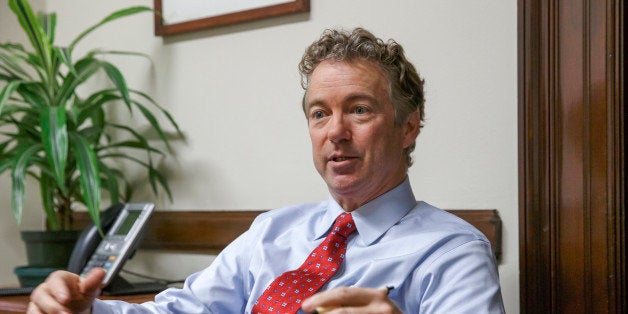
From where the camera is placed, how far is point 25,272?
90.5 inches

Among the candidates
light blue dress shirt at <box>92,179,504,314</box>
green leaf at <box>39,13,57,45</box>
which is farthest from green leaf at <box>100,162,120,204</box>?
light blue dress shirt at <box>92,179,504,314</box>

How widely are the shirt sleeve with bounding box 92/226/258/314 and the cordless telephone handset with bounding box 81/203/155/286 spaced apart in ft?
1.20

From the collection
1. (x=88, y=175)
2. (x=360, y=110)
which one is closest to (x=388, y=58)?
(x=360, y=110)

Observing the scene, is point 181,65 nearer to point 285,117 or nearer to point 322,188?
point 285,117

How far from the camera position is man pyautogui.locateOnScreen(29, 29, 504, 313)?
1.44m

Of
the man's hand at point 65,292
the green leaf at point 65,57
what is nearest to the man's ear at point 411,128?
the man's hand at point 65,292

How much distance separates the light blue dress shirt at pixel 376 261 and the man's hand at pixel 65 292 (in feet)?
0.45

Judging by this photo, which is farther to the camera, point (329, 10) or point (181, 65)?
point (181, 65)

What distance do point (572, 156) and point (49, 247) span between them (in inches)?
60.9

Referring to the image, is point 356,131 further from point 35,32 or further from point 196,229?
point 35,32

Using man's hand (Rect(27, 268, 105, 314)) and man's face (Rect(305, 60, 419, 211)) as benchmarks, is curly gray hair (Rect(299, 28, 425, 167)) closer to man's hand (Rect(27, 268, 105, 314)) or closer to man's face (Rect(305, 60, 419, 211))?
man's face (Rect(305, 60, 419, 211))

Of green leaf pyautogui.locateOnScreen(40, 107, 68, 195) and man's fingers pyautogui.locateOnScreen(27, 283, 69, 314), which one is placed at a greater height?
green leaf pyautogui.locateOnScreen(40, 107, 68, 195)

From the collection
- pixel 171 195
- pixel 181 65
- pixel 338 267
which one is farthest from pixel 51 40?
pixel 338 267

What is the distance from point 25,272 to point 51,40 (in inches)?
28.0
